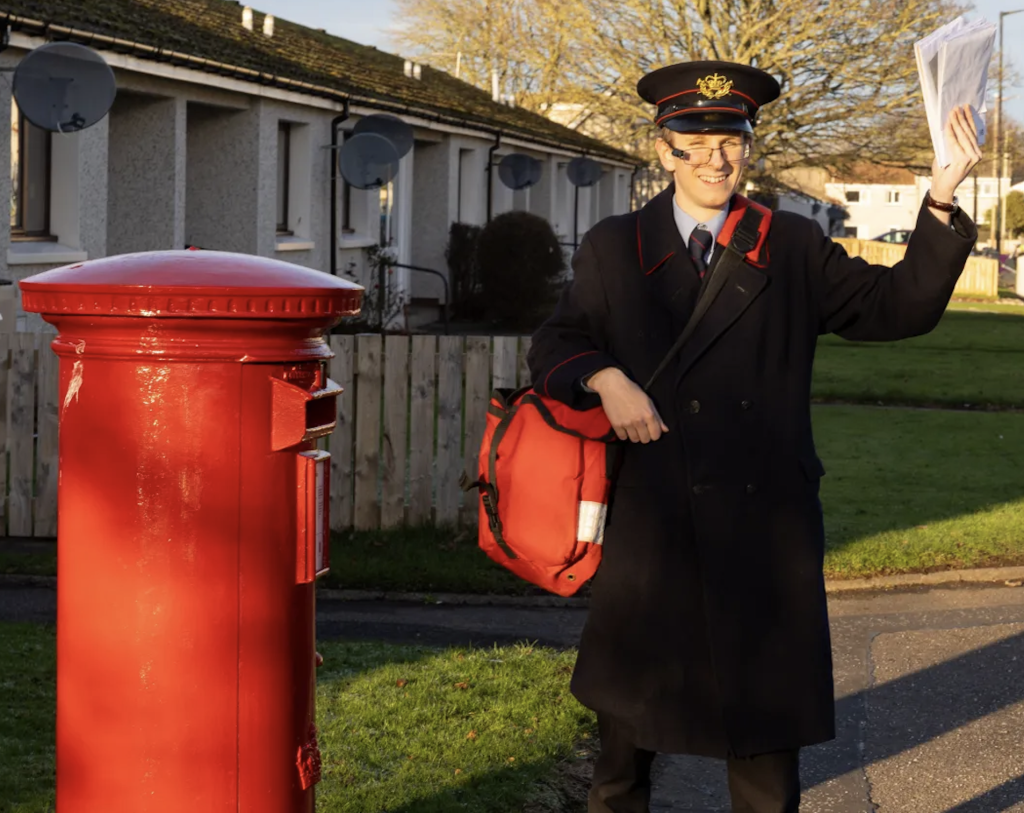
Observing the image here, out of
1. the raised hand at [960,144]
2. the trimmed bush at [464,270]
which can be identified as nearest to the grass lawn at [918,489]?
the raised hand at [960,144]

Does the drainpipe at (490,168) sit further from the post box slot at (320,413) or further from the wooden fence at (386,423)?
the post box slot at (320,413)

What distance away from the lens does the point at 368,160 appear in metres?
18.1

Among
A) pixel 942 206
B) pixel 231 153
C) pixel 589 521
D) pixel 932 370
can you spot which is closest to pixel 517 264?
pixel 231 153

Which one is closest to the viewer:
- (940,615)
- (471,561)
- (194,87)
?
(940,615)

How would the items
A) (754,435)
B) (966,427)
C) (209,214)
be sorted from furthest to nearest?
1. (209,214)
2. (966,427)
3. (754,435)

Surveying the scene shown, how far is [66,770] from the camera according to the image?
2.97 metres

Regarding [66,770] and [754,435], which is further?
[754,435]

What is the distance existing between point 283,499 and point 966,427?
1177 centimetres

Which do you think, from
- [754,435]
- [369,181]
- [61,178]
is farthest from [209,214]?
[754,435]

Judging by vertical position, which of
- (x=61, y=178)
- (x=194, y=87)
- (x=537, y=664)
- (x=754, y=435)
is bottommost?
(x=537, y=664)

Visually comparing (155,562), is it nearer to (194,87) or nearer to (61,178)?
(61,178)

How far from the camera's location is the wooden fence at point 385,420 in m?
Answer: 8.34

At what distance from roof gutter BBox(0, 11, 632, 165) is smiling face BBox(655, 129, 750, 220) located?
1019cm

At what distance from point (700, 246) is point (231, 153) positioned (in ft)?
49.9
